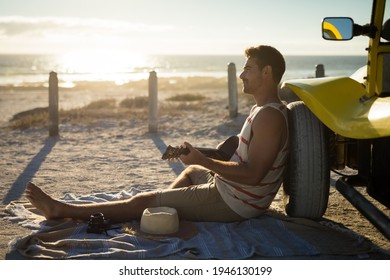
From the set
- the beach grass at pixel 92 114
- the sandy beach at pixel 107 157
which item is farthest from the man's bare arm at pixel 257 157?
the beach grass at pixel 92 114

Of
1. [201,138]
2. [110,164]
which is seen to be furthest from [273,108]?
[201,138]

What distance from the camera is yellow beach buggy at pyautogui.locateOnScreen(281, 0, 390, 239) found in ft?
11.7

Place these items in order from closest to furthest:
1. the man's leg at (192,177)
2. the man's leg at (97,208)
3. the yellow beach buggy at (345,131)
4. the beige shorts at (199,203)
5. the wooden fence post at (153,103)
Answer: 1. the yellow beach buggy at (345,131)
2. the beige shorts at (199,203)
3. the man's leg at (97,208)
4. the man's leg at (192,177)
5. the wooden fence post at (153,103)

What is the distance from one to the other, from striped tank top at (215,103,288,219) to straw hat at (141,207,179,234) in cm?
42

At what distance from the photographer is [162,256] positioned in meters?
3.80

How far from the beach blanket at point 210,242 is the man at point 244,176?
0.12m

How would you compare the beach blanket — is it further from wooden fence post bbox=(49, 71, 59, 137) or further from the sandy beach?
wooden fence post bbox=(49, 71, 59, 137)

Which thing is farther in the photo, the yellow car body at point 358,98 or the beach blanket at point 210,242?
the beach blanket at point 210,242

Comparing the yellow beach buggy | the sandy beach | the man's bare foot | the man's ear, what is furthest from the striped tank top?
the man's bare foot

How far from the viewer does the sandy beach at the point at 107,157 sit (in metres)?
5.36

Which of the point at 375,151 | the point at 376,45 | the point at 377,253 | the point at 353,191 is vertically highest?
the point at 376,45

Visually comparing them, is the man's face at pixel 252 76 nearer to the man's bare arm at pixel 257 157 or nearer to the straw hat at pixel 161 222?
the man's bare arm at pixel 257 157

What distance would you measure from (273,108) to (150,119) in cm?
666

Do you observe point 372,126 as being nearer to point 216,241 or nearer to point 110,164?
point 216,241
